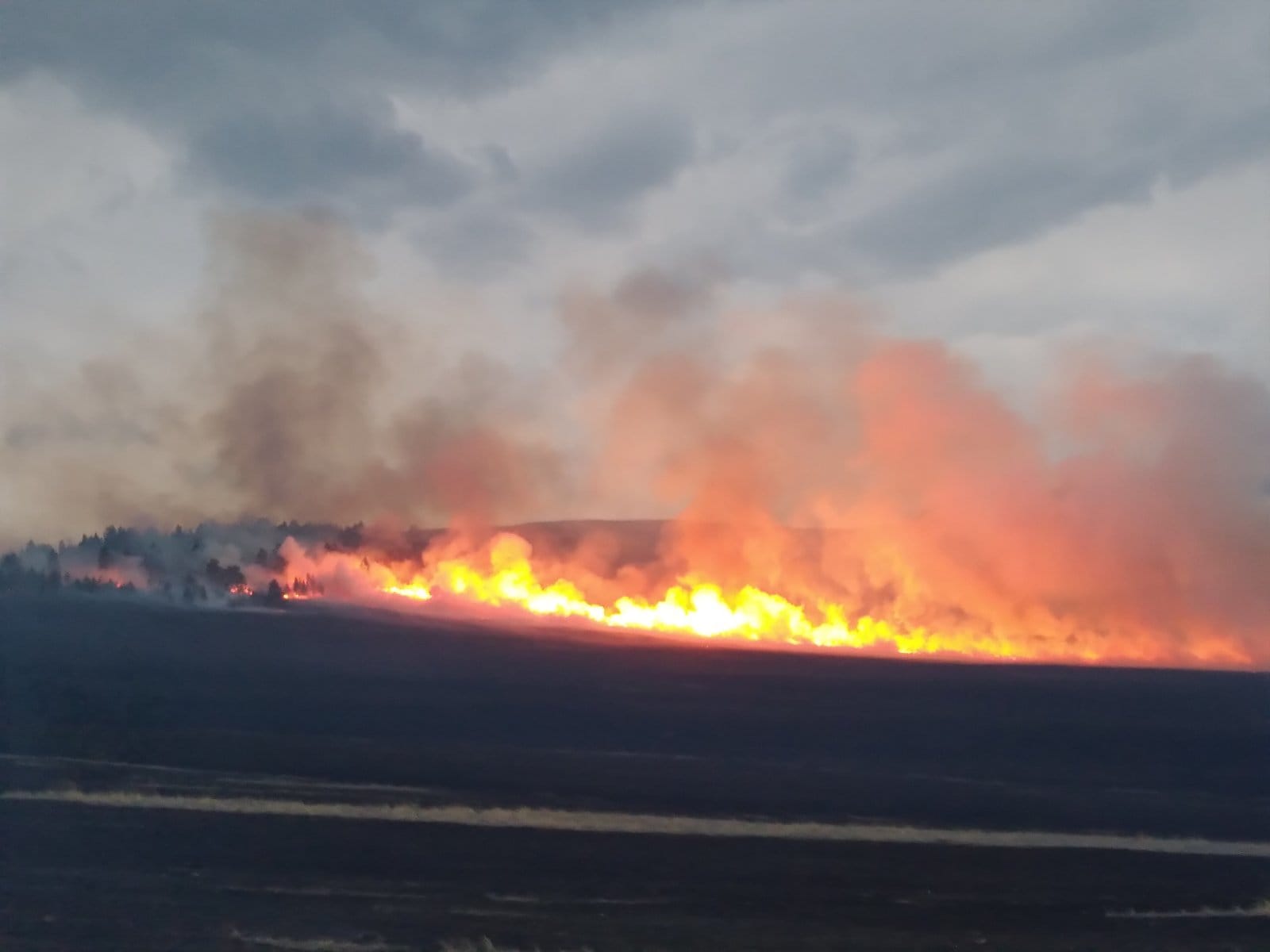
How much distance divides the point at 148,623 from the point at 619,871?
210 ft

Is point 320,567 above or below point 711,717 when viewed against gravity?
above

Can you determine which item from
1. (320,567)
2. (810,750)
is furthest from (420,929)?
(320,567)

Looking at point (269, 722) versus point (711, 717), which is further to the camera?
point (711, 717)

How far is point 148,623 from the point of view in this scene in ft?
251

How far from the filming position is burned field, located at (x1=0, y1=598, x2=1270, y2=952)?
18391mm

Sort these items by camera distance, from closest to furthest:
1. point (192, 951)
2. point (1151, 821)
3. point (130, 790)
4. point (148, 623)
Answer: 1. point (192, 951)
2. point (130, 790)
3. point (1151, 821)
4. point (148, 623)

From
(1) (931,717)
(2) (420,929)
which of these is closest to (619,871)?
(2) (420,929)

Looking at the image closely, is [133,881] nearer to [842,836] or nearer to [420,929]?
[420,929]

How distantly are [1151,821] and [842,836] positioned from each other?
37.4 feet

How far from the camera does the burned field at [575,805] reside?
1839 centimetres

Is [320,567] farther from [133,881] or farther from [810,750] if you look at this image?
[133,881]

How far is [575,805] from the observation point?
28.1 meters

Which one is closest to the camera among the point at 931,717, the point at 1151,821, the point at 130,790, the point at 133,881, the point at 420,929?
the point at 420,929

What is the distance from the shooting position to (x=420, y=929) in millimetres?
17297
